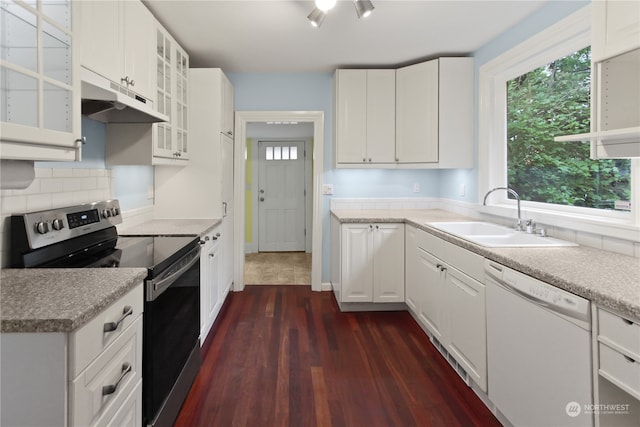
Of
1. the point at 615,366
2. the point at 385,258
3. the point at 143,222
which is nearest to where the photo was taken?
the point at 615,366

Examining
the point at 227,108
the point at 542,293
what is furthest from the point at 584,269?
the point at 227,108

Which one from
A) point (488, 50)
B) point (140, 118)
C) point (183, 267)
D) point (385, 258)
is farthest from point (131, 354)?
point (488, 50)

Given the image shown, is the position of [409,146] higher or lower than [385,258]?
higher

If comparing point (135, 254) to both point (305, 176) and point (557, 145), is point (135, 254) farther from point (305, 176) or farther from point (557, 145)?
point (305, 176)

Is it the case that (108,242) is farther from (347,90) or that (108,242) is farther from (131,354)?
(347,90)

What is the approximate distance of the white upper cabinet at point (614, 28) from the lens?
1369 mm

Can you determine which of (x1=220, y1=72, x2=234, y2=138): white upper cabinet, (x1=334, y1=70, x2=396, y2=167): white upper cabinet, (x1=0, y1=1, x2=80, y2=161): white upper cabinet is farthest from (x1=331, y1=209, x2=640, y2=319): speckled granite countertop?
(x1=220, y1=72, x2=234, y2=138): white upper cabinet

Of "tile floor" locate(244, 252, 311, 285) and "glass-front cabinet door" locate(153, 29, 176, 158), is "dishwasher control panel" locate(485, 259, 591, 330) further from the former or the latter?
"tile floor" locate(244, 252, 311, 285)

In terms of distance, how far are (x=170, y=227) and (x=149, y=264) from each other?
119cm

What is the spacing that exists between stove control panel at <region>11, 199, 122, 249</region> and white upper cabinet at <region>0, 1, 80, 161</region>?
424 millimetres

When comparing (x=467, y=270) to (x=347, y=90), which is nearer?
(x=467, y=270)

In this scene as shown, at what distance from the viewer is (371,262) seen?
3.38m

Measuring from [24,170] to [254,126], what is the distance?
4.59 m

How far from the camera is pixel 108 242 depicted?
6.55 ft
